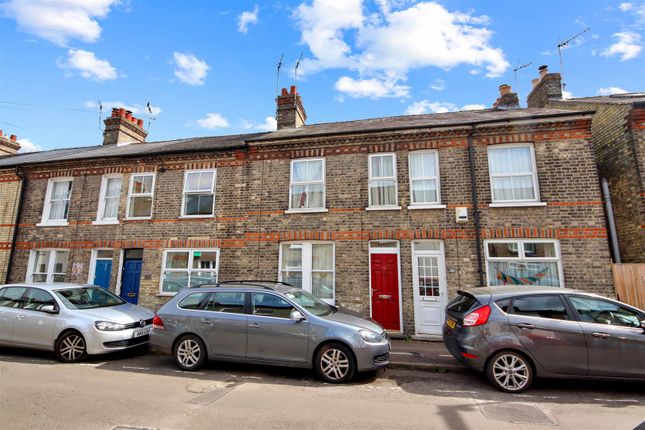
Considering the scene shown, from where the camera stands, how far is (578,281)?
8.28m

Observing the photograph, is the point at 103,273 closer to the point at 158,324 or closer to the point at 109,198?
the point at 109,198

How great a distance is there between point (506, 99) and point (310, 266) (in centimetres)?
993

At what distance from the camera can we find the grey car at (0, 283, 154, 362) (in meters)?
6.74

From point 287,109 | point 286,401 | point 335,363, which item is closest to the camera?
point 286,401

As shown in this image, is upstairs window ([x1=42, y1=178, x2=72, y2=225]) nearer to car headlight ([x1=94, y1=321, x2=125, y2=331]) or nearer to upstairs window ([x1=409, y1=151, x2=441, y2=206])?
car headlight ([x1=94, y1=321, x2=125, y2=331])

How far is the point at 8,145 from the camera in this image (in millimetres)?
17000

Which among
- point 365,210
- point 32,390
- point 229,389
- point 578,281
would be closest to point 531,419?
point 229,389

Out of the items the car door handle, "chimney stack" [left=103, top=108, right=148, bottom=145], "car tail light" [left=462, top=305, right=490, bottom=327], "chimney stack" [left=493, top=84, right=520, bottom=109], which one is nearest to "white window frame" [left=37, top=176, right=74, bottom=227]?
"chimney stack" [left=103, top=108, right=148, bottom=145]

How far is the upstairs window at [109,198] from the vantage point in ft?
38.6

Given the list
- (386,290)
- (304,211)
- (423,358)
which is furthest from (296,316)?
A: (304,211)

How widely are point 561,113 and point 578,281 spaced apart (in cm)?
446

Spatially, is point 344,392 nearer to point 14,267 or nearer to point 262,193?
point 262,193

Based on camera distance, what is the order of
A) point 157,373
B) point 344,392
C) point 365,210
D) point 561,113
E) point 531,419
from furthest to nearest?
point 365,210 → point 561,113 → point 157,373 → point 344,392 → point 531,419

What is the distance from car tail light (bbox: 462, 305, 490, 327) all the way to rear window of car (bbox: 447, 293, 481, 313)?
0.15 metres
